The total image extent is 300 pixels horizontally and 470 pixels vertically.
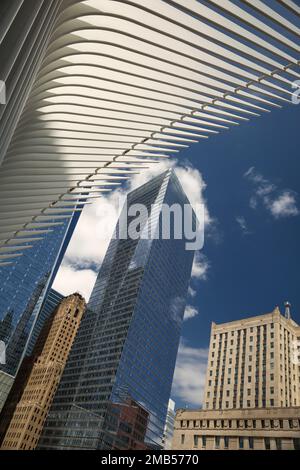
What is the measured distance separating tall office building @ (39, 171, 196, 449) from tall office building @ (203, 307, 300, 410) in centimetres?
2836

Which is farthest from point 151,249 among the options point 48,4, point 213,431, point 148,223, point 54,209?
point 48,4

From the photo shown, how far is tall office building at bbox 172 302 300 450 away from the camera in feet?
148

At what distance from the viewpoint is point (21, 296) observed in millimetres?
120000

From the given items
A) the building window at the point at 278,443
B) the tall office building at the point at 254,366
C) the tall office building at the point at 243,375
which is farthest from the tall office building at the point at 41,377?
the building window at the point at 278,443

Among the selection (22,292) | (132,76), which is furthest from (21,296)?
(132,76)

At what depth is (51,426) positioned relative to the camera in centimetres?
9894

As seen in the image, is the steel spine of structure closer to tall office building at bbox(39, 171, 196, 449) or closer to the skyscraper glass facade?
tall office building at bbox(39, 171, 196, 449)

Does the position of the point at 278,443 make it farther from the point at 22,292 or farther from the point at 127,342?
the point at 22,292

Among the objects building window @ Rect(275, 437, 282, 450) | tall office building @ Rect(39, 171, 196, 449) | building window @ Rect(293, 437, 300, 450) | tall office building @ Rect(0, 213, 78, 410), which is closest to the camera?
building window @ Rect(293, 437, 300, 450)

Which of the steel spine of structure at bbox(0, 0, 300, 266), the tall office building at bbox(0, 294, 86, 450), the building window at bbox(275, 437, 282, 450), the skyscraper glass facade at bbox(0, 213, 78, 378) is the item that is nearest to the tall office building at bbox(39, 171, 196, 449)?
the tall office building at bbox(0, 294, 86, 450)

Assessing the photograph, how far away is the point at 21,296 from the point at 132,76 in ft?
397

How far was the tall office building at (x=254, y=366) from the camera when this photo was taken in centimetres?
6769

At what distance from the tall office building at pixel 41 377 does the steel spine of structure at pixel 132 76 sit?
350 ft

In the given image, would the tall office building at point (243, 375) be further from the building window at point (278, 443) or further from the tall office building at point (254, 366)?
the building window at point (278, 443)
